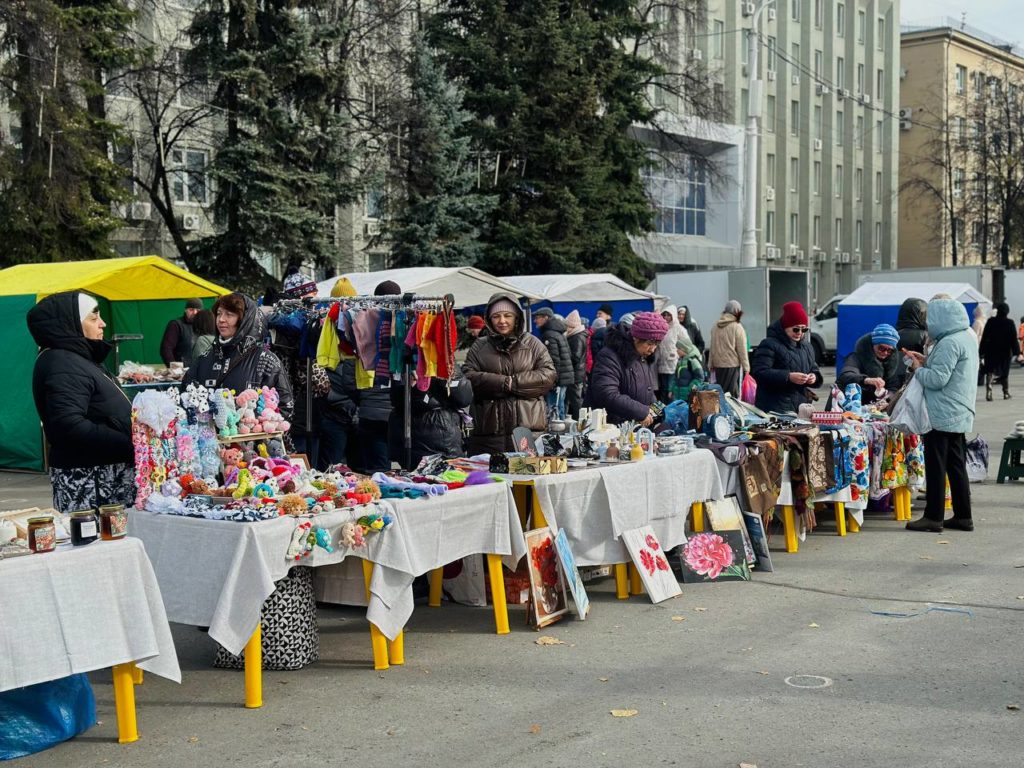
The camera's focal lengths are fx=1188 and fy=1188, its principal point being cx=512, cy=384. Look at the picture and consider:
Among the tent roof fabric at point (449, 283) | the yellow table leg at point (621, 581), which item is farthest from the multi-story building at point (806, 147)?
the yellow table leg at point (621, 581)

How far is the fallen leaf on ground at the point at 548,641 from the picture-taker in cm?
639

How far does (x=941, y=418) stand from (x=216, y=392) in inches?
219

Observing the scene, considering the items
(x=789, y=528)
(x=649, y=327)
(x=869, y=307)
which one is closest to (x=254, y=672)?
(x=649, y=327)

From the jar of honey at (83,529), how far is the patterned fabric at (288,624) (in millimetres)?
1120

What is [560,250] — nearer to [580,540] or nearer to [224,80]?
[224,80]

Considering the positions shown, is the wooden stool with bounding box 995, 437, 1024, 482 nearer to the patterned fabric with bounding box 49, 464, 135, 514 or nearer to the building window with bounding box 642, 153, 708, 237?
the patterned fabric with bounding box 49, 464, 135, 514

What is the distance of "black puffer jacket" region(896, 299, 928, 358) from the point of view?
10.9m

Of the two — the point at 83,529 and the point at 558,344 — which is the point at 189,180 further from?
the point at 83,529

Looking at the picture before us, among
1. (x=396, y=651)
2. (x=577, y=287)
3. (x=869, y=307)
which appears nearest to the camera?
(x=396, y=651)

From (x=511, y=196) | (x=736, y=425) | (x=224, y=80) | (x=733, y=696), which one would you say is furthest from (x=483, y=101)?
(x=733, y=696)

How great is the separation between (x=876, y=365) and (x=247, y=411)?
6.48m

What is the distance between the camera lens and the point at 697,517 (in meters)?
8.00

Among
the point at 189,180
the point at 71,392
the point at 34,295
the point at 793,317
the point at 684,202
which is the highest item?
the point at 684,202

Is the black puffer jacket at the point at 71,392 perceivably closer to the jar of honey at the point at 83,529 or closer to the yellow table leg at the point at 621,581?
the jar of honey at the point at 83,529
